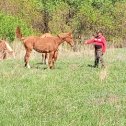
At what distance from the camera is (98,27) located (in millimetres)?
46594

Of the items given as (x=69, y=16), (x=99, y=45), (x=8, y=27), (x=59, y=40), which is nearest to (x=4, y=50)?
(x=59, y=40)

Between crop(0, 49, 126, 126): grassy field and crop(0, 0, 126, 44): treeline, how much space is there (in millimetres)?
29716

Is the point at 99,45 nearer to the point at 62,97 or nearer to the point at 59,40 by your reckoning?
the point at 59,40

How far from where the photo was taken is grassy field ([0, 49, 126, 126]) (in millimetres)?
8969

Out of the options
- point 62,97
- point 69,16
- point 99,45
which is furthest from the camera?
point 69,16

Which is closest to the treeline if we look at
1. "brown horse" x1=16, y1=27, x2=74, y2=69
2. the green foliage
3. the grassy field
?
the green foliage

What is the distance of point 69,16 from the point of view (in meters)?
48.2

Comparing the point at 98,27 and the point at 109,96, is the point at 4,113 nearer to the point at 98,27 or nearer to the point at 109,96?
the point at 109,96

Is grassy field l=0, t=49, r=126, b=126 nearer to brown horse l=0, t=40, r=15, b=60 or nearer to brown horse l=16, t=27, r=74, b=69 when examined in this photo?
brown horse l=16, t=27, r=74, b=69

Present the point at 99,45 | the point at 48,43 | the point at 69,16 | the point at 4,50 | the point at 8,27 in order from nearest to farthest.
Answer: the point at 48,43
the point at 99,45
the point at 4,50
the point at 8,27
the point at 69,16

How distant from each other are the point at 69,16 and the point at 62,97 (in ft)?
123

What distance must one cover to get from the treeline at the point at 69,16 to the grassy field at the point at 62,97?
29716mm

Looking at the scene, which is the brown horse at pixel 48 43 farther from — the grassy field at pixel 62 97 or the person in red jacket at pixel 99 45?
the grassy field at pixel 62 97

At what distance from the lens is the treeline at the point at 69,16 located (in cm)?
4586
